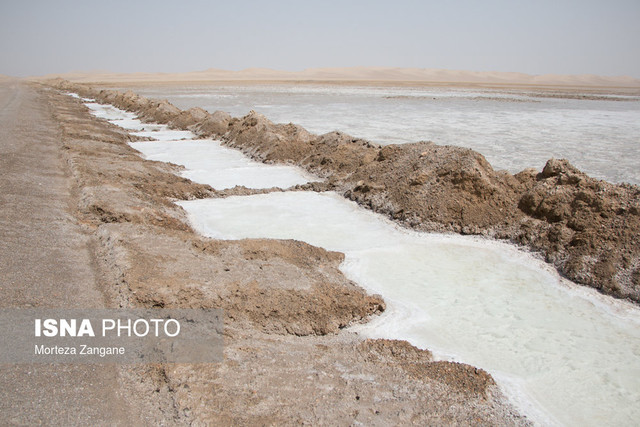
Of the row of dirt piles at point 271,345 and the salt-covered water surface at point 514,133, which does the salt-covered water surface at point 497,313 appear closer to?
the row of dirt piles at point 271,345

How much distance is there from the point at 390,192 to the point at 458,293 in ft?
12.1

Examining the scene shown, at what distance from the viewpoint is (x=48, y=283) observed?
451 cm

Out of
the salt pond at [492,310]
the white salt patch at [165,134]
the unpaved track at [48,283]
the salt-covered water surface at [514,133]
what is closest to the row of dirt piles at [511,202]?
the salt pond at [492,310]

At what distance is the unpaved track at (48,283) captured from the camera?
2900mm

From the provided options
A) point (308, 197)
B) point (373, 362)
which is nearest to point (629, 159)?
point (308, 197)

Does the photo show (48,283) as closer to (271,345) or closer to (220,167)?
(271,345)

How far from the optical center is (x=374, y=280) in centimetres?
565

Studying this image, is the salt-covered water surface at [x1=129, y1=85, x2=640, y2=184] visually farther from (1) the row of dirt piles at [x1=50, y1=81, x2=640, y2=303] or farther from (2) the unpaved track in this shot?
(2) the unpaved track

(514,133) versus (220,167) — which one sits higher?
(514,133)

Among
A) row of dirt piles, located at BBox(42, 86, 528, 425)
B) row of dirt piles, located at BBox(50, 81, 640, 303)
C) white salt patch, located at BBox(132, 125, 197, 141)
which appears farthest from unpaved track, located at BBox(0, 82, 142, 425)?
white salt patch, located at BBox(132, 125, 197, 141)

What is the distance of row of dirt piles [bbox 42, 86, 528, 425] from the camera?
3.11 m

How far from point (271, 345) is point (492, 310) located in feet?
7.87

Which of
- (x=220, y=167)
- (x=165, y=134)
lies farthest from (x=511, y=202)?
(x=165, y=134)

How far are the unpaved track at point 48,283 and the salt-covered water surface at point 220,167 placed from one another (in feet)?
10.4
